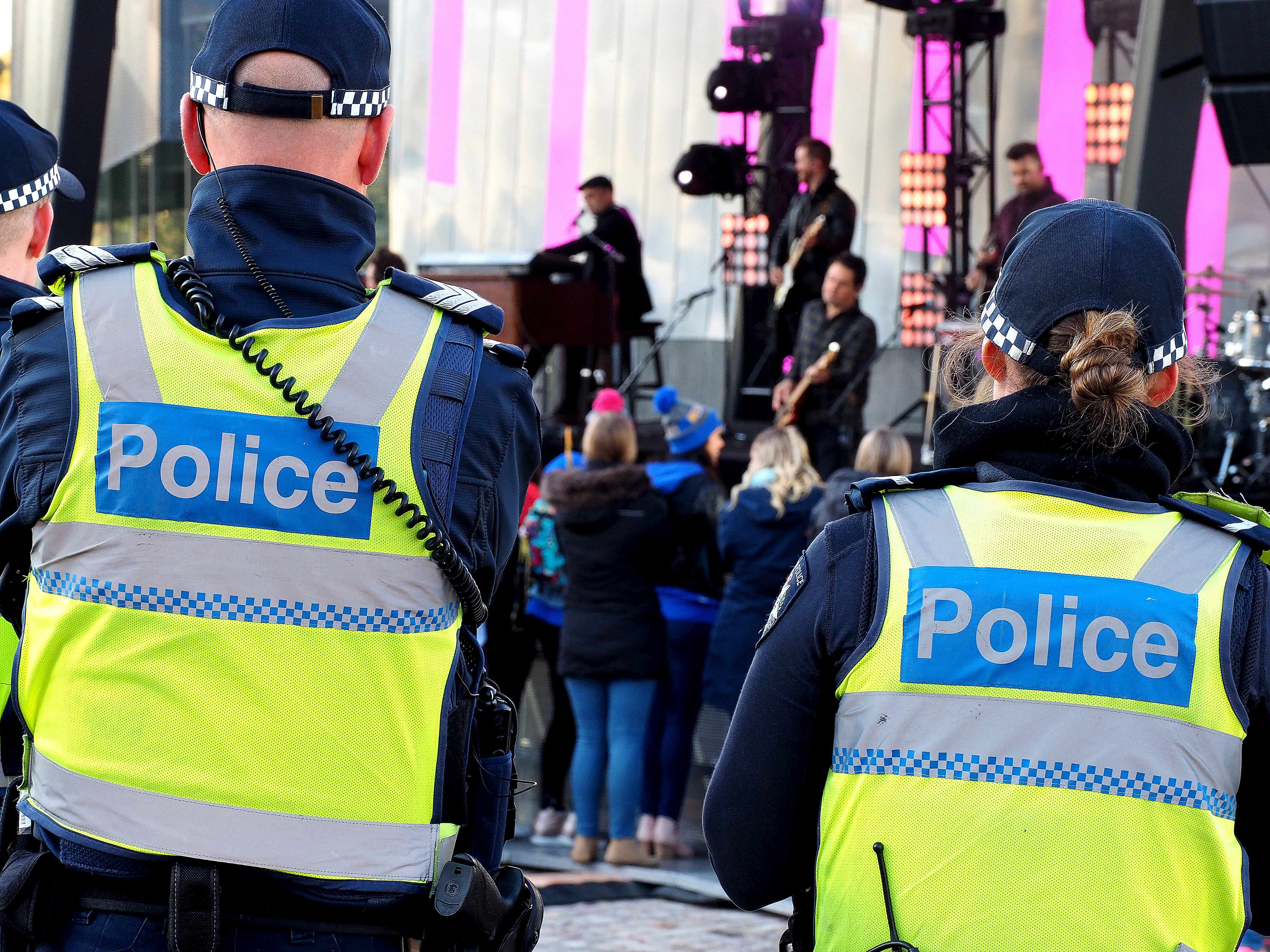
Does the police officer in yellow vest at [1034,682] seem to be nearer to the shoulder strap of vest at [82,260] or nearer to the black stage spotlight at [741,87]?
the shoulder strap of vest at [82,260]

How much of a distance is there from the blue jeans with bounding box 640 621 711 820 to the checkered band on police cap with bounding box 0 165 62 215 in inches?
165

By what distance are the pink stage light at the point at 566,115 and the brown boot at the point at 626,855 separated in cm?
948

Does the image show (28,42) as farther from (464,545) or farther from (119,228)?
(119,228)

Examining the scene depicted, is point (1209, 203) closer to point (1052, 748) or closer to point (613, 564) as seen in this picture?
point (613, 564)

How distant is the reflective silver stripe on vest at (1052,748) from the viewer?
5.54 ft

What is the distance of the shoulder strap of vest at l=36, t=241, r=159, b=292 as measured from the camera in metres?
1.90

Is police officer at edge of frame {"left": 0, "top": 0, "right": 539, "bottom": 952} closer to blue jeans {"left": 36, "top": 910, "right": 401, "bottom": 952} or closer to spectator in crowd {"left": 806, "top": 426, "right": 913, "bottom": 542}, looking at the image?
blue jeans {"left": 36, "top": 910, "right": 401, "bottom": 952}

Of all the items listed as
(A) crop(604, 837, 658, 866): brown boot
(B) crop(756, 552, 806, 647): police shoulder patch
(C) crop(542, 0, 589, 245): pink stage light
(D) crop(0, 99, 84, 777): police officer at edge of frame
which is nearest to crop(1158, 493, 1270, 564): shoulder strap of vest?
(B) crop(756, 552, 806, 647): police shoulder patch

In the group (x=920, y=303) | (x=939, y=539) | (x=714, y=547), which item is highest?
(x=920, y=303)

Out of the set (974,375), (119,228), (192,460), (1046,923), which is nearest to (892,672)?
(1046,923)

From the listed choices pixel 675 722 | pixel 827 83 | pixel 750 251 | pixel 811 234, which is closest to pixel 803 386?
pixel 811 234

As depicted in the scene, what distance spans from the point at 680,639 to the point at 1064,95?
23.8 ft

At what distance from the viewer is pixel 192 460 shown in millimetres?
1823

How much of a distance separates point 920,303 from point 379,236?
7.15 m
